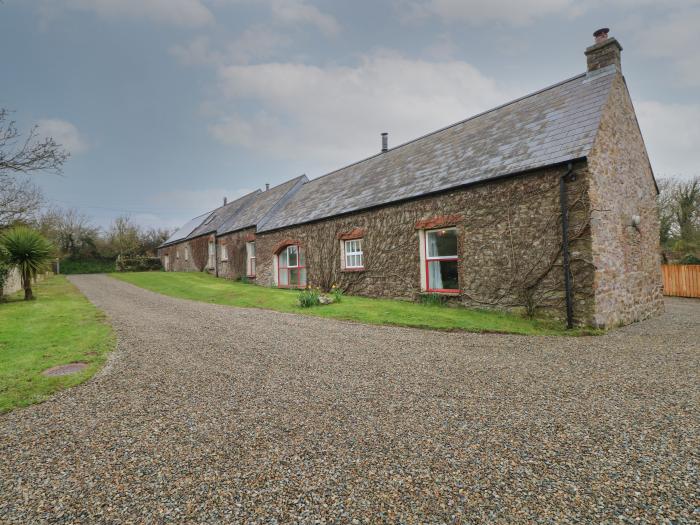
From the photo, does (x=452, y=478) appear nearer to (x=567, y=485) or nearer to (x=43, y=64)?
(x=567, y=485)

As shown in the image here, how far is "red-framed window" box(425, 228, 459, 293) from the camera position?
10641 millimetres

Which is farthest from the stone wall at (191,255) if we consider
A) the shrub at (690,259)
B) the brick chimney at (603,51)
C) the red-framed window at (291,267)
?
the shrub at (690,259)

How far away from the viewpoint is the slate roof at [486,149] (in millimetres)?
9062

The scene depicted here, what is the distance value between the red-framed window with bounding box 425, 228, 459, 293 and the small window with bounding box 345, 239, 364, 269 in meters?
3.13

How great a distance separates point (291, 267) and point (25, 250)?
10.2 m

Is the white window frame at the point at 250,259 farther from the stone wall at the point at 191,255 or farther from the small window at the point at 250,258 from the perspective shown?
the stone wall at the point at 191,255

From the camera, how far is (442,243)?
10.9 metres

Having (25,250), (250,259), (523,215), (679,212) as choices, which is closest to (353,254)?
(523,215)

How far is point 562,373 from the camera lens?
483 cm

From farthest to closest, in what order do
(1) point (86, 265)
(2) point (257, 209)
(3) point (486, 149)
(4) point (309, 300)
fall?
1. (1) point (86, 265)
2. (2) point (257, 209)
3. (4) point (309, 300)
4. (3) point (486, 149)

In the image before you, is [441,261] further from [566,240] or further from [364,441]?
[364,441]

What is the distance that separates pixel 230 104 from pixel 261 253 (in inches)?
436

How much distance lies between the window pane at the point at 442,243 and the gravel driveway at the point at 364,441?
525 centimetres

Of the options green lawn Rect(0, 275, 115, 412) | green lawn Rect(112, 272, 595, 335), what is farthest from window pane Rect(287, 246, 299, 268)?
green lawn Rect(0, 275, 115, 412)
